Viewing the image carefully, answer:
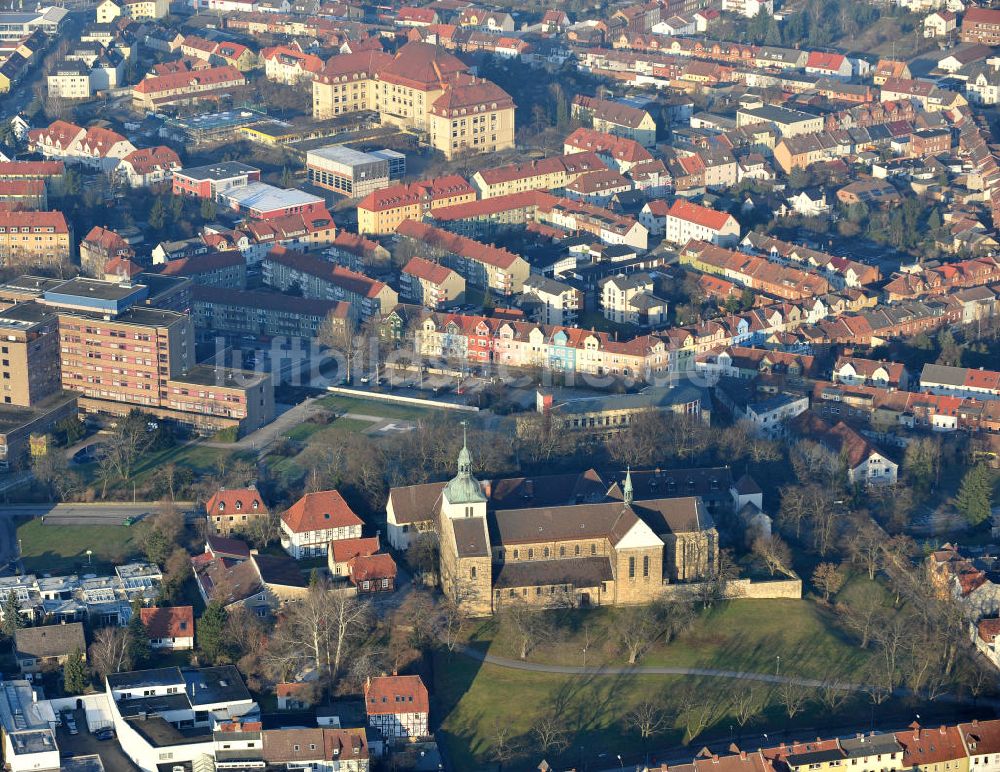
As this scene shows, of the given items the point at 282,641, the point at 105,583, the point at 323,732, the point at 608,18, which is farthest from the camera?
the point at 608,18

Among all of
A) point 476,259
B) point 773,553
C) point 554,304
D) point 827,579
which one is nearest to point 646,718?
point 773,553

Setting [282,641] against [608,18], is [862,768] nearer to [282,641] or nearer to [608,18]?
[282,641]

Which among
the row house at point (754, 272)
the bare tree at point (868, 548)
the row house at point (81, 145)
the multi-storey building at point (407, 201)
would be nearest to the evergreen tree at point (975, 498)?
the bare tree at point (868, 548)

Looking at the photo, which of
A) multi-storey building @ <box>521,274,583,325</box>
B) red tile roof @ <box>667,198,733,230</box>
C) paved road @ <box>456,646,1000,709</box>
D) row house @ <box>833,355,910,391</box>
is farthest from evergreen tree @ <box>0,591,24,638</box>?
red tile roof @ <box>667,198,733,230</box>

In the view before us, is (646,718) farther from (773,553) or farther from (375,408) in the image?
(375,408)

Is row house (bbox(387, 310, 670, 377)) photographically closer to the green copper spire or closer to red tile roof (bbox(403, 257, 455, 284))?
red tile roof (bbox(403, 257, 455, 284))

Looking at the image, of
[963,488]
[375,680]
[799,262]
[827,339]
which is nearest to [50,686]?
[375,680]
